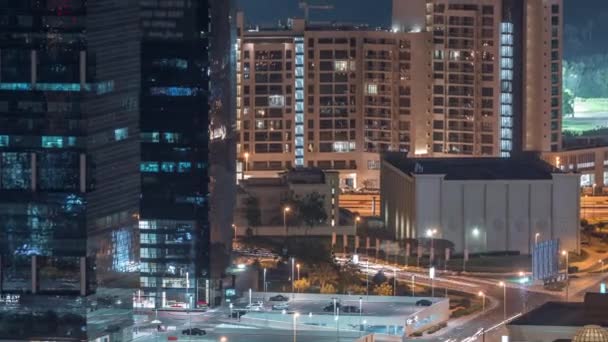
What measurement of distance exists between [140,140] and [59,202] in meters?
4.00

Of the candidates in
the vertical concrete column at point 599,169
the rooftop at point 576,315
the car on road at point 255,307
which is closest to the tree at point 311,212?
the car on road at point 255,307

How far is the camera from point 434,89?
47.7 meters

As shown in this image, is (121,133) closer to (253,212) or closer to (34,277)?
(34,277)

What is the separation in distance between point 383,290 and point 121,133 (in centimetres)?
553

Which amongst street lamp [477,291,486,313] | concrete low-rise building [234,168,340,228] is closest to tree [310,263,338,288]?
street lamp [477,291,486,313]

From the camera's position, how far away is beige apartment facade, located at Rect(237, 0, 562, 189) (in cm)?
4603

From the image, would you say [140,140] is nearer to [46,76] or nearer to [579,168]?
[46,76]

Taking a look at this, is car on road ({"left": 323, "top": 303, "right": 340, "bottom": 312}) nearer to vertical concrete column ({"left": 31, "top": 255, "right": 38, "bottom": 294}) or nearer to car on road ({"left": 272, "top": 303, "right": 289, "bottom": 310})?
car on road ({"left": 272, "top": 303, "right": 289, "bottom": 310})

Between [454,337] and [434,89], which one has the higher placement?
[434,89]

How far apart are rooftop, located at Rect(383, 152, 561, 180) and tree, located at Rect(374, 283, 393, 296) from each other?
5.03 m

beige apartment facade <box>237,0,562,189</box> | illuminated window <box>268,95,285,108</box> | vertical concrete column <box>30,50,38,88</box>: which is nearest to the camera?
vertical concrete column <box>30,50,38,88</box>

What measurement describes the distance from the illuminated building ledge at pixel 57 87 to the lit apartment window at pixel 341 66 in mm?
19965


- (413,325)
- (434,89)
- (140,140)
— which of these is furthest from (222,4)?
(434,89)

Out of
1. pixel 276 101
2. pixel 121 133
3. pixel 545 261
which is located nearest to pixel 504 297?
pixel 545 261
